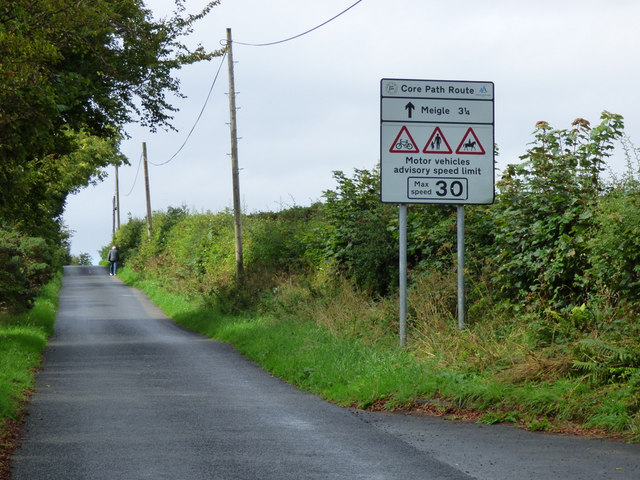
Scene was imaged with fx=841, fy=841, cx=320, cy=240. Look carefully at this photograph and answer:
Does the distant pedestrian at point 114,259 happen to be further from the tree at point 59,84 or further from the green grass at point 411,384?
the green grass at point 411,384

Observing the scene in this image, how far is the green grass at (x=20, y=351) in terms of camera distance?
1186 centimetres

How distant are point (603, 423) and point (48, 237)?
1437 inches

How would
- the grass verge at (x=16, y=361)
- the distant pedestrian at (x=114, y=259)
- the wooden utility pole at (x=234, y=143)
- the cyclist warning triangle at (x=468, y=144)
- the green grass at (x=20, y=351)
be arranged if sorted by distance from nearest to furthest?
the grass verge at (x=16, y=361) → the green grass at (x=20, y=351) → the cyclist warning triangle at (x=468, y=144) → the wooden utility pole at (x=234, y=143) → the distant pedestrian at (x=114, y=259)

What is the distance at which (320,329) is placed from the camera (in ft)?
58.7

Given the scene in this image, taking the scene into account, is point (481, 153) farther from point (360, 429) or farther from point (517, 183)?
point (360, 429)

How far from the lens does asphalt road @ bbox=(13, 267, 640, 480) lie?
7430 millimetres

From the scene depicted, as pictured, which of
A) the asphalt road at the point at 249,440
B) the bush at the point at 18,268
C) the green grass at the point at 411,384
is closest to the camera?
the asphalt road at the point at 249,440

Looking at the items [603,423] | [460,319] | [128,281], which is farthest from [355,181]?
[128,281]

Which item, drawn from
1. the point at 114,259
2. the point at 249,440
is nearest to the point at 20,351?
the point at 249,440

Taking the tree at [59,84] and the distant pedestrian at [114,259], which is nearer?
the tree at [59,84]

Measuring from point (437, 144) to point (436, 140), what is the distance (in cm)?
7

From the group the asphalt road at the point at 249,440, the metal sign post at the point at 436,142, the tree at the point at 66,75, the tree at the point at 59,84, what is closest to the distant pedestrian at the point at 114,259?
the tree at the point at 59,84

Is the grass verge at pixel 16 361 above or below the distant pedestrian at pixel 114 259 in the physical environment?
below

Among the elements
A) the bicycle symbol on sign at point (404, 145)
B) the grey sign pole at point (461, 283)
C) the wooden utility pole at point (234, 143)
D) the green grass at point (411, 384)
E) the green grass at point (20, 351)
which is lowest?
the green grass at point (20, 351)
